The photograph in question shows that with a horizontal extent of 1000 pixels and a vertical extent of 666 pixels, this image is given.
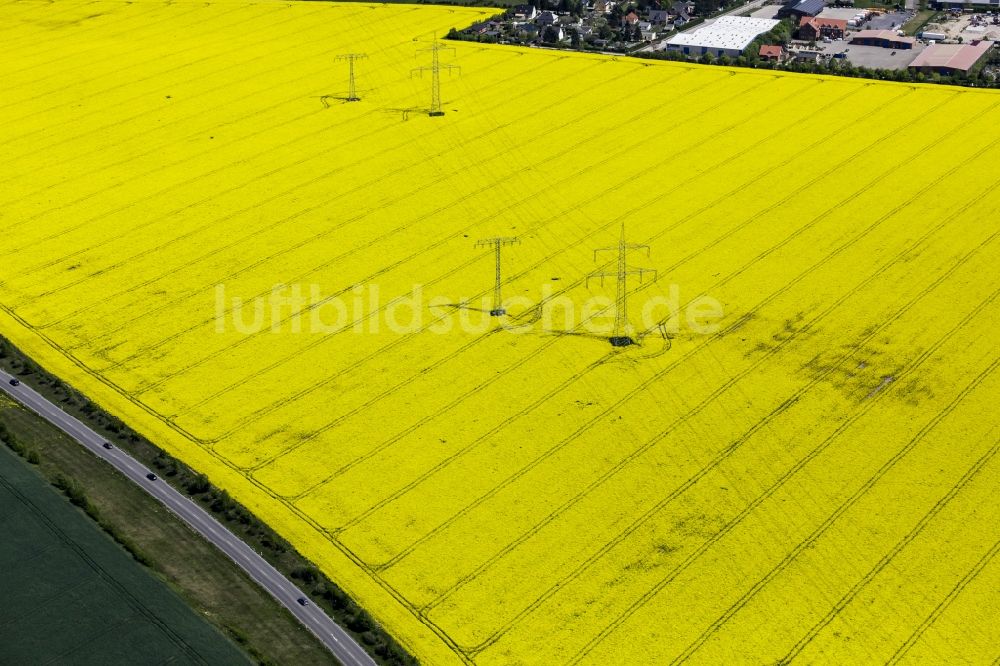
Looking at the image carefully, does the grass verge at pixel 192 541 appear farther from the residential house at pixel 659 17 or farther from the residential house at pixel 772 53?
the residential house at pixel 659 17

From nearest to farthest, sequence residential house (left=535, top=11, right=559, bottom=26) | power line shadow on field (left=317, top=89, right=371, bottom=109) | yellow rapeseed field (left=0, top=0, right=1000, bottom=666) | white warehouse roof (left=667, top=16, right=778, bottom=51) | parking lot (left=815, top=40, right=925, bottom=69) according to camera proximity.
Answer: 1. yellow rapeseed field (left=0, top=0, right=1000, bottom=666)
2. power line shadow on field (left=317, top=89, right=371, bottom=109)
3. parking lot (left=815, top=40, right=925, bottom=69)
4. white warehouse roof (left=667, top=16, right=778, bottom=51)
5. residential house (left=535, top=11, right=559, bottom=26)

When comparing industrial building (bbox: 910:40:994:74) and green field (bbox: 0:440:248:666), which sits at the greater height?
industrial building (bbox: 910:40:994:74)

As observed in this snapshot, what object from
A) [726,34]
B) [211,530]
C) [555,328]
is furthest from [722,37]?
[211,530]

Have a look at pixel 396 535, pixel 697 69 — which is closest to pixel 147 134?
pixel 697 69

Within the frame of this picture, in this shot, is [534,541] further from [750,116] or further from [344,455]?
[750,116]

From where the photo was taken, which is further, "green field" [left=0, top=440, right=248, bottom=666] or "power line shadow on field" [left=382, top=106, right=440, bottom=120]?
"power line shadow on field" [left=382, top=106, right=440, bottom=120]

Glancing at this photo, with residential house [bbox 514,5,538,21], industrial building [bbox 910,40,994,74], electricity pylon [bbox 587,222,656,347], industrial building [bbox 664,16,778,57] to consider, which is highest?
industrial building [bbox 910,40,994,74]

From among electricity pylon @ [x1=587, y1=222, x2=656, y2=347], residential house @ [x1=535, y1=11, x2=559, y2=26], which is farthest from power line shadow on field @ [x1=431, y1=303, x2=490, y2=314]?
residential house @ [x1=535, y1=11, x2=559, y2=26]

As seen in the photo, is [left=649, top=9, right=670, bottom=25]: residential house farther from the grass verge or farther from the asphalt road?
the asphalt road
